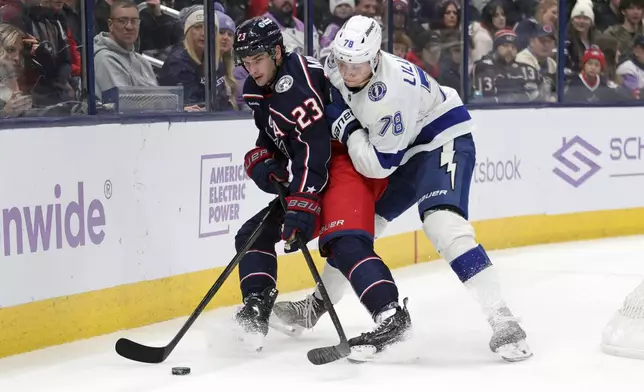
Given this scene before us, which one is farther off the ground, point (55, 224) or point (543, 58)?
point (543, 58)

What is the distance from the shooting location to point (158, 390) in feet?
12.6

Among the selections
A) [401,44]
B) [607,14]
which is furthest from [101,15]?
[607,14]

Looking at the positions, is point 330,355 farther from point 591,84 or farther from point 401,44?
point 591,84

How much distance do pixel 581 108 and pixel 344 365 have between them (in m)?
4.14

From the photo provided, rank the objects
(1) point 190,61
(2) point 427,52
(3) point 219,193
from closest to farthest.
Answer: (3) point 219,193 < (1) point 190,61 < (2) point 427,52

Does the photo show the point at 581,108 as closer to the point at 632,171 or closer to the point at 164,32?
the point at 632,171

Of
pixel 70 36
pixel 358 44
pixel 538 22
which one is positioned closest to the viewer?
pixel 358 44

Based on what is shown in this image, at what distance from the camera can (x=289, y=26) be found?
6.25 meters

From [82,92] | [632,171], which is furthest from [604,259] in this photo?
[82,92]

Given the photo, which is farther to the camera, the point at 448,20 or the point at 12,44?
the point at 448,20

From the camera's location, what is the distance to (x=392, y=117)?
4.06m

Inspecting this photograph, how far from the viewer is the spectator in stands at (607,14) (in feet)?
26.9

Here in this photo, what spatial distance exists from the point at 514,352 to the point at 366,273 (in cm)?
60

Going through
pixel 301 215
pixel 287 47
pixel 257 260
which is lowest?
pixel 257 260
